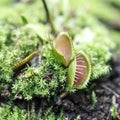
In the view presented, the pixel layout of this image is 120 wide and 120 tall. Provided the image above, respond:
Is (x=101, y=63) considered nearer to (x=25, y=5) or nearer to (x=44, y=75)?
(x=44, y=75)

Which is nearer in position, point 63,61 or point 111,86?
point 63,61

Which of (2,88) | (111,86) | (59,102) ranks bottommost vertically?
(111,86)

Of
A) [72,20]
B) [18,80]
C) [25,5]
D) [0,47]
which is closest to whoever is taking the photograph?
[18,80]

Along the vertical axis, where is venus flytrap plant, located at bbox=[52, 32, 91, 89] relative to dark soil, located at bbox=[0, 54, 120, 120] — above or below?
above

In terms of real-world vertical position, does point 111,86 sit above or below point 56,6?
below

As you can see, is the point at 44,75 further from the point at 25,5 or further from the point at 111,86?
the point at 25,5

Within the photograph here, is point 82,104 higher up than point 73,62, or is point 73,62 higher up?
point 73,62

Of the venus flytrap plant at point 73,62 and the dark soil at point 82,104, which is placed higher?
the venus flytrap plant at point 73,62

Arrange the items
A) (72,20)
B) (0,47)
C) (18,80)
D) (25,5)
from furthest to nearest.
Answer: (25,5), (72,20), (0,47), (18,80)

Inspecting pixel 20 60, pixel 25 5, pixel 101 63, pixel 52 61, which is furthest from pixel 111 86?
pixel 25 5
